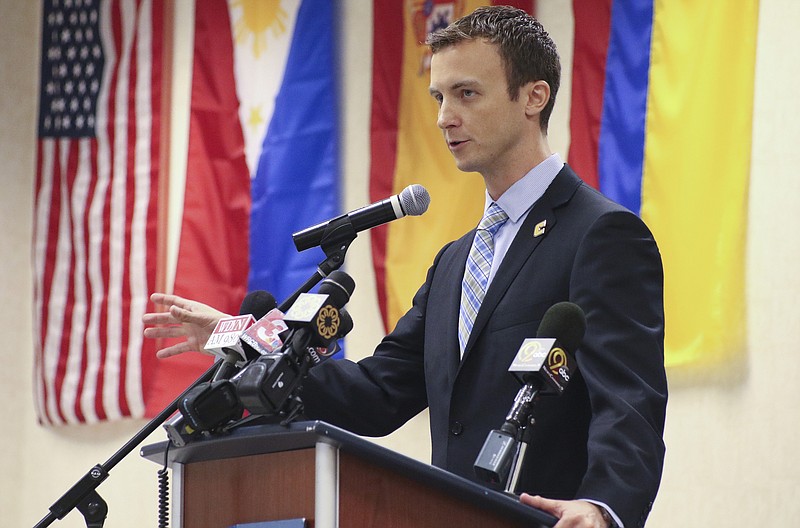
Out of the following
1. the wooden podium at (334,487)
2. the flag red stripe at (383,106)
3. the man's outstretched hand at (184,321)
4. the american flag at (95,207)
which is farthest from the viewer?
the american flag at (95,207)

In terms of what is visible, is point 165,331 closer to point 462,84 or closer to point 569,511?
point 462,84

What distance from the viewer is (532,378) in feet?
6.23

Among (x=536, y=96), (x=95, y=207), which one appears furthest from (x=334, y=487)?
(x=95, y=207)

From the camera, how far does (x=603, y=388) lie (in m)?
2.12

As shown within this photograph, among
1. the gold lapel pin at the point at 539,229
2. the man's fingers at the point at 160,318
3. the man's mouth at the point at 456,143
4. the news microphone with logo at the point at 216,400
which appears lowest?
the news microphone with logo at the point at 216,400

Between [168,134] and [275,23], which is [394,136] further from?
[168,134]

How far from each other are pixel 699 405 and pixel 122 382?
3.25 meters

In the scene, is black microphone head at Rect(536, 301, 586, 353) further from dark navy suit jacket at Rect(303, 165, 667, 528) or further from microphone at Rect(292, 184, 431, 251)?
microphone at Rect(292, 184, 431, 251)

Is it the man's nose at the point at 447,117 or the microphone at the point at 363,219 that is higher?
the man's nose at the point at 447,117

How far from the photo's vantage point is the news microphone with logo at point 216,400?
192cm

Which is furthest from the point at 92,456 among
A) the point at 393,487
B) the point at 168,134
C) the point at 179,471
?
the point at 393,487

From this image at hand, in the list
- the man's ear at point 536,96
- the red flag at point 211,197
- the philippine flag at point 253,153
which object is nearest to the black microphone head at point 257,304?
the man's ear at point 536,96

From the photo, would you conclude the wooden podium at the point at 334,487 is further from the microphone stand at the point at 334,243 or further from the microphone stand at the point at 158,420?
the microphone stand at the point at 334,243

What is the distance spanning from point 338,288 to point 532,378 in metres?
0.36
